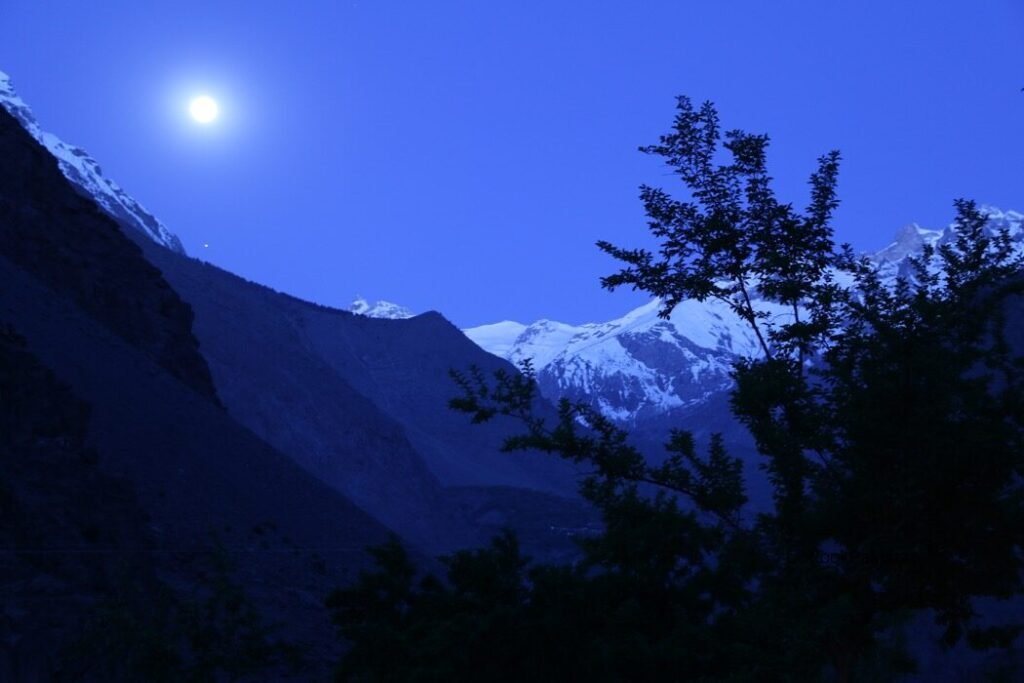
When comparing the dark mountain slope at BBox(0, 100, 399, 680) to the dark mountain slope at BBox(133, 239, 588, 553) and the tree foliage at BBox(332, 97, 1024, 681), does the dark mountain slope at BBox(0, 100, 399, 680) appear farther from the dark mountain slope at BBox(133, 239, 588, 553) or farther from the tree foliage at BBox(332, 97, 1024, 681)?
the dark mountain slope at BBox(133, 239, 588, 553)

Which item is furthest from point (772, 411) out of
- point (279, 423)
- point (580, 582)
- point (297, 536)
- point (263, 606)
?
point (279, 423)

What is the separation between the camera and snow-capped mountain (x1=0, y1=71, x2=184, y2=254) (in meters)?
162

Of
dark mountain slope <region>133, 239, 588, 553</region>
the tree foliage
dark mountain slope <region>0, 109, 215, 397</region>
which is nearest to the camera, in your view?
the tree foliage

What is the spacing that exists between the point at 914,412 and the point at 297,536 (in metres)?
28.4

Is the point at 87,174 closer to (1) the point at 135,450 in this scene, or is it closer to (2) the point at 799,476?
(1) the point at 135,450

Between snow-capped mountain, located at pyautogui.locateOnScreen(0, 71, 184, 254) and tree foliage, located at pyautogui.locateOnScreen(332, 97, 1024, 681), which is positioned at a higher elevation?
snow-capped mountain, located at pyautogui.locateOnScreen(0, 71, 184, 254)

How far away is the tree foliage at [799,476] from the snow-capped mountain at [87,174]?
488ft

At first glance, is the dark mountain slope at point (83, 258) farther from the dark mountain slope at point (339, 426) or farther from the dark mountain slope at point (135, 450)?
the dark mountain slope at point (339, 426)

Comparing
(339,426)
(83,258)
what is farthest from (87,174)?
(83,258)

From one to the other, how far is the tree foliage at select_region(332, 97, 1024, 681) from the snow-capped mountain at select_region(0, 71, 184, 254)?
14861 centimetres

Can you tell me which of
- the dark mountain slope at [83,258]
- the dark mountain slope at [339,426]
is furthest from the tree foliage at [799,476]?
the dark mountain slope at [339,426]

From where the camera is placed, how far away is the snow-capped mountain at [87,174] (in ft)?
530

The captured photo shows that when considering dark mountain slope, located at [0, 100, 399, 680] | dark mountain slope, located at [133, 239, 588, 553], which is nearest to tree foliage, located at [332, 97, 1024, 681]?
dark mountain slope, located at [0, 100, 399, 680]

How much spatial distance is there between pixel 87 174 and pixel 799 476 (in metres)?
180
